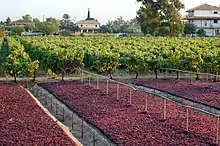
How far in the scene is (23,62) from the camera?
26844 millimetres

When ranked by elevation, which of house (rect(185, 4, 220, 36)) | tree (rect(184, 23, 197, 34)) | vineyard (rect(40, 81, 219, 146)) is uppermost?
house (rect(185, 4, 220, 36))

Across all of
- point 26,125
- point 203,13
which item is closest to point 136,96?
point 26,125

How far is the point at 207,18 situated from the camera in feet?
340

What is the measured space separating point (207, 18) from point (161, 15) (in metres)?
23.0

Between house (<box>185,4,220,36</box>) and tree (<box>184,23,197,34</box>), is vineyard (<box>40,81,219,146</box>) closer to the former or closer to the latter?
tree (<box>184,23,197,34</box>)

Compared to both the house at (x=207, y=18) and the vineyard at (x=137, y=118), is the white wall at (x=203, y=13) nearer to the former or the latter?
the house at (x=207, y=18)

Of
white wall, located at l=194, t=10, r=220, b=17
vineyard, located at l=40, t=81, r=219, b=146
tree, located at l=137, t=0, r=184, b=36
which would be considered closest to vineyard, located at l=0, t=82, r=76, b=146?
vineyard, located at l=40, t=81, r=219, b=146

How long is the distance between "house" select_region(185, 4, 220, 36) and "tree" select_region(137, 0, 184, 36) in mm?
20609

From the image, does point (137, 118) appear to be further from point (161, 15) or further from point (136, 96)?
point (161, 15)

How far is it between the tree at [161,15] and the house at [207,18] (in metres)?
20.6

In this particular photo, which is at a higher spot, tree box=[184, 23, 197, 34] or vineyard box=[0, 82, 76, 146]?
tree box=[184, 23, 197, 34]

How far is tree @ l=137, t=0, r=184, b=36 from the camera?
82.9m

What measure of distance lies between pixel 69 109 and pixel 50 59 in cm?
1167

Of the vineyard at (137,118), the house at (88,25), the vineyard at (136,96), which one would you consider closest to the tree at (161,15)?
the vineyard at (136,96)
